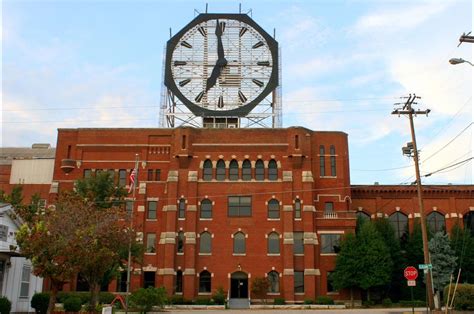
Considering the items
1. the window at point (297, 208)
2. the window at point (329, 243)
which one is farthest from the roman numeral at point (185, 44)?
the window at point (329, 243)

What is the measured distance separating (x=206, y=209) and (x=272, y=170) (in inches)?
326

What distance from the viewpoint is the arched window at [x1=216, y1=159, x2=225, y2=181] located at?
58.6 m

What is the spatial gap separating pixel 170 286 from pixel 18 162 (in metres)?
25.8

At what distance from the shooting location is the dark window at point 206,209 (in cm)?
5750

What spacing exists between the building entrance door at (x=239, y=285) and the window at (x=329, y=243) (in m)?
8.68

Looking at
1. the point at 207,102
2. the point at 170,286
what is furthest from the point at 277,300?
the point at 207,102

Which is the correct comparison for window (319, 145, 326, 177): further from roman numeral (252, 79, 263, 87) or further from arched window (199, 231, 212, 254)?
arched window (199, 231, 212, 254)

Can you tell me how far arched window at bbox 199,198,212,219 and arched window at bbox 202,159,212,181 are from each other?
7.83 ft

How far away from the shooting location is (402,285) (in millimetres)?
57375

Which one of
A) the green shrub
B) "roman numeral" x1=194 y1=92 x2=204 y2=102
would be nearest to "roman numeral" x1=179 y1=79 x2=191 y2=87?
"roman numeral" x1=194 y1=92 x2=204 y2=102

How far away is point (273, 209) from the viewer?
57.6m

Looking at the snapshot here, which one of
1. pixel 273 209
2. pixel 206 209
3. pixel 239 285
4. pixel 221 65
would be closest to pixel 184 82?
pixel 221 65

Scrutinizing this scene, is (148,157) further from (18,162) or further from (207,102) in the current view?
(18,162)

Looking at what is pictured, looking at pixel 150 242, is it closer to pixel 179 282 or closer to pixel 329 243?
pixel 179 282
